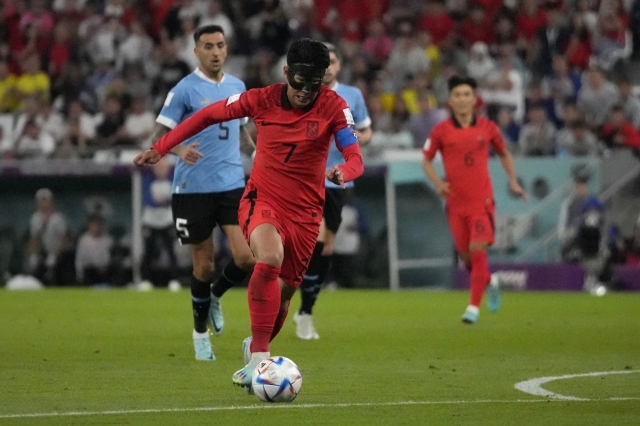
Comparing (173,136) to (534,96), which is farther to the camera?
(534,96)

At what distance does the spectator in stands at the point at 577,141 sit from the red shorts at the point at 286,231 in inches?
528

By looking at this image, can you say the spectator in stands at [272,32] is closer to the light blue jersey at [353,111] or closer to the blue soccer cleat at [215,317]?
the light blue jersey at [353,111]

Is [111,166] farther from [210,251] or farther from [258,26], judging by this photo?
[210,251]

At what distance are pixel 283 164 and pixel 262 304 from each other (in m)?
0.91

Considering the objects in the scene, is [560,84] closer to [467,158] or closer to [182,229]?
[467,158]

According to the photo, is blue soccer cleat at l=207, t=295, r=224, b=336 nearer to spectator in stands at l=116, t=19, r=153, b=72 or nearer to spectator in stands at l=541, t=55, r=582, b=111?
spectator in stands at l=541, t=55, r=582, b=111

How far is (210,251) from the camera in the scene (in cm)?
1020

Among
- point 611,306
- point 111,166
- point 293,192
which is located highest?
point 293,192

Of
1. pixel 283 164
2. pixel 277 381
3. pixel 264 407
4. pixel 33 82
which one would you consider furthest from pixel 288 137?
pixel 33 82

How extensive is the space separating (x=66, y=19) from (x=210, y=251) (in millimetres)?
16518

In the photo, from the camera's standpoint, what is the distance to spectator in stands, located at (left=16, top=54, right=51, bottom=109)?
78.6 ft

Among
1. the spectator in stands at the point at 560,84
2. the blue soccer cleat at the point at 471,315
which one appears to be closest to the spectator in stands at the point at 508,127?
the spectator in stands at the point at 560,84

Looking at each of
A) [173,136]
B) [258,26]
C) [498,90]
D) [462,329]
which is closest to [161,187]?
[258,26]

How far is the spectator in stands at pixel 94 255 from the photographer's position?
73.6ft
